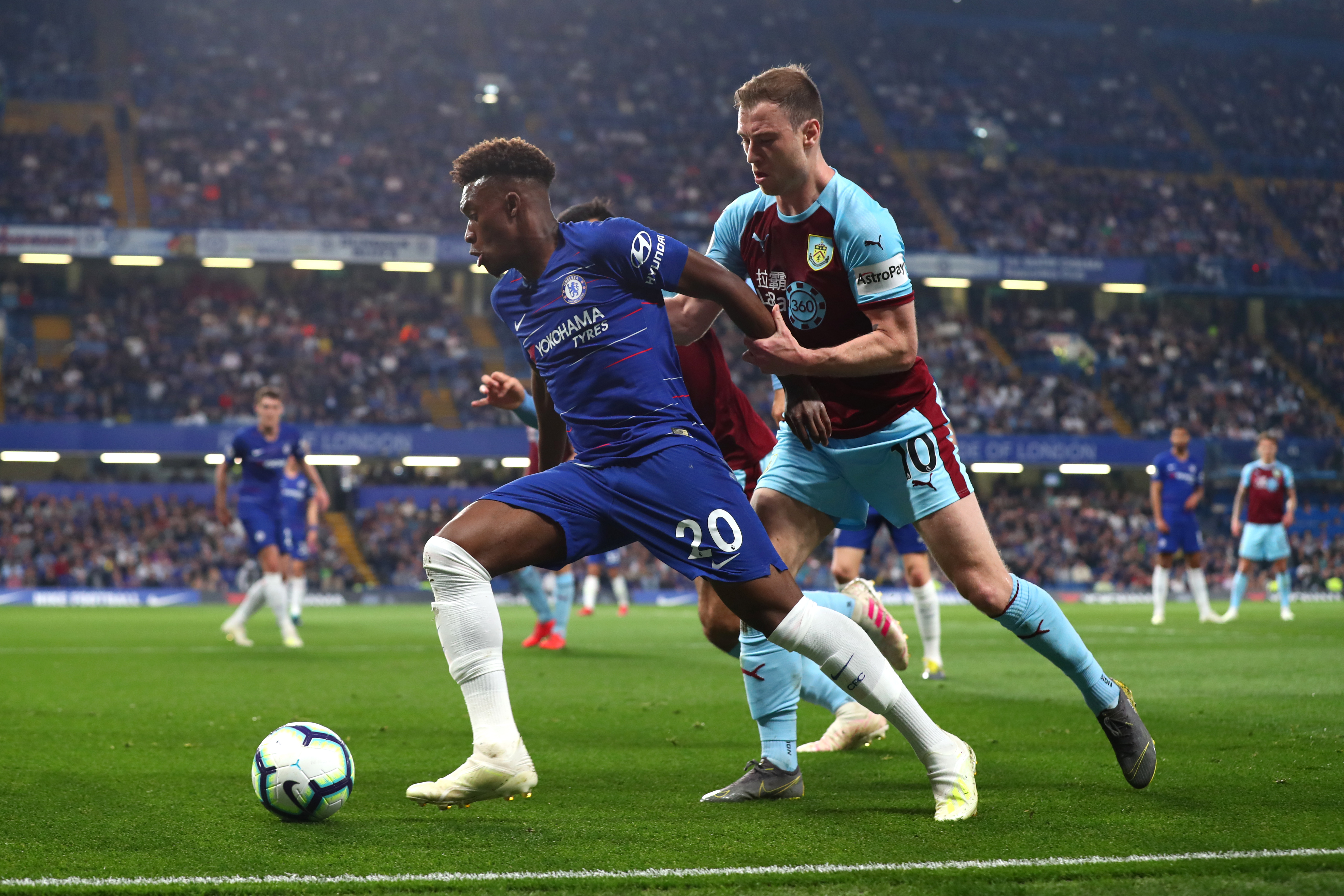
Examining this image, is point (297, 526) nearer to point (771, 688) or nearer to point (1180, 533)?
point (1180, 533)

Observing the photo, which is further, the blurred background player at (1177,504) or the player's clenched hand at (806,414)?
the blurred background player at (1177,504)

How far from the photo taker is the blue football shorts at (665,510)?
13.9 ft

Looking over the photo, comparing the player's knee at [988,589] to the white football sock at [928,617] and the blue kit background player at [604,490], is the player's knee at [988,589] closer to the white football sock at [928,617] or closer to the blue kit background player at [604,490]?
the blue kit background player at [604,490]

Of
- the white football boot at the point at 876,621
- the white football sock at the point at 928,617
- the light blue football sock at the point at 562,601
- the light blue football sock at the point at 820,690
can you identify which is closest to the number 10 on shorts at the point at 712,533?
the white football boot at the point at 876,621

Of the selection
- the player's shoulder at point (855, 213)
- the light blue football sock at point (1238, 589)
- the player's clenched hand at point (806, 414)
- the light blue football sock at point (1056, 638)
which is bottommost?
the light blue football sock at point (1238, 589)

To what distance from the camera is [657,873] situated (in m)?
3.44

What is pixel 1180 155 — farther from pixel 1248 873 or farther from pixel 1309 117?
pixel 1248 873

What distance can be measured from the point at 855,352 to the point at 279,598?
10.2m

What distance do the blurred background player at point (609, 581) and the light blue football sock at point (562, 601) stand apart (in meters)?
5.64

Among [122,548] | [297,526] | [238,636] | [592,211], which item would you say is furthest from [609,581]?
[592,211]

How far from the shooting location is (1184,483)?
1706 centimetres

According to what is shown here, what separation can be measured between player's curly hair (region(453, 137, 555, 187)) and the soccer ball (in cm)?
201

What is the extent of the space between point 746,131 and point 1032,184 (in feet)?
136

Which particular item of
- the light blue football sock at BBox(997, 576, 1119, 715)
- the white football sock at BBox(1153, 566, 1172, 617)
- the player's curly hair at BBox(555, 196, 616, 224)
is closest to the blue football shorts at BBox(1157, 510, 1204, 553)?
the white football sock at BBox(1153, 566, 1172, 617)
